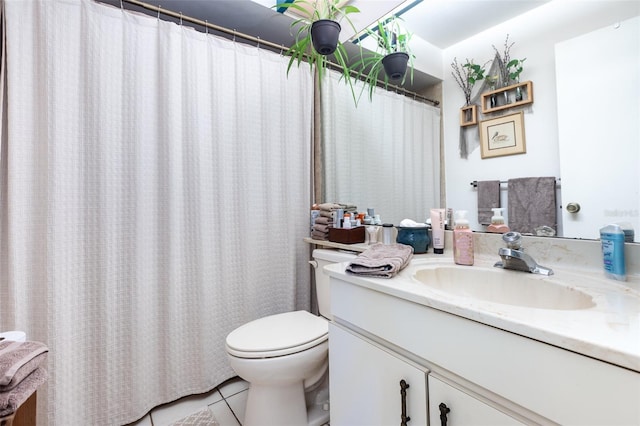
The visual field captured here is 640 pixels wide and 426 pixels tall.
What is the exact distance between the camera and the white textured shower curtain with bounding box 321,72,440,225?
4.31 ft

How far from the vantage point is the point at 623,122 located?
798 mm

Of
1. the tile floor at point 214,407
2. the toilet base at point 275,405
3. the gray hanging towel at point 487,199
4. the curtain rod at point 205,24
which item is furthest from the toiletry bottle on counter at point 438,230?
the tile floor at point 214,407

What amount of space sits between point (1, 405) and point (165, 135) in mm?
1118

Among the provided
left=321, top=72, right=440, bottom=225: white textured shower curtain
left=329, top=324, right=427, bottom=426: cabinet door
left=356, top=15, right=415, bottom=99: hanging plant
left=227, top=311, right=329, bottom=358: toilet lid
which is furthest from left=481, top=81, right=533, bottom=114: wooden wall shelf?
left=227, top=311, right=329, bottom=358: toilet lid

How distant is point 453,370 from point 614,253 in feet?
1.81

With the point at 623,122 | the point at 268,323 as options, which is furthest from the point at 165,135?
the point at 623,122

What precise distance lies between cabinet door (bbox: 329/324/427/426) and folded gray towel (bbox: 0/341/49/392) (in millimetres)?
847

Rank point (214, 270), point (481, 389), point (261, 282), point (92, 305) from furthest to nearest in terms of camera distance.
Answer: point (261, 282) → point (214, 270) → point (92, 305) → point (481, 389)

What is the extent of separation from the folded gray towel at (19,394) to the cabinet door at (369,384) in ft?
2.73

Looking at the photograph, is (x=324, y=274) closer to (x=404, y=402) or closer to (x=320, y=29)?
(x=404, y=402)

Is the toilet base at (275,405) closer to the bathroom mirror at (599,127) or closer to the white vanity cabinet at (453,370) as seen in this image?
the white vanity cabinet at (453,370)

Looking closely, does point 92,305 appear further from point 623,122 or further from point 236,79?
point 623,122

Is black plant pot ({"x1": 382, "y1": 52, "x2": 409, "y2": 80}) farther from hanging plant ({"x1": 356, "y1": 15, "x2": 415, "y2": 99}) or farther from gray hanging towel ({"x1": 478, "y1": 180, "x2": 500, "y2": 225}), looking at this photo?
gray hanging towel ({"x1": 478, "y1": 180, "x2": 500, "y2": 225})

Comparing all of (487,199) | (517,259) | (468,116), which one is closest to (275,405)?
(517,259)
